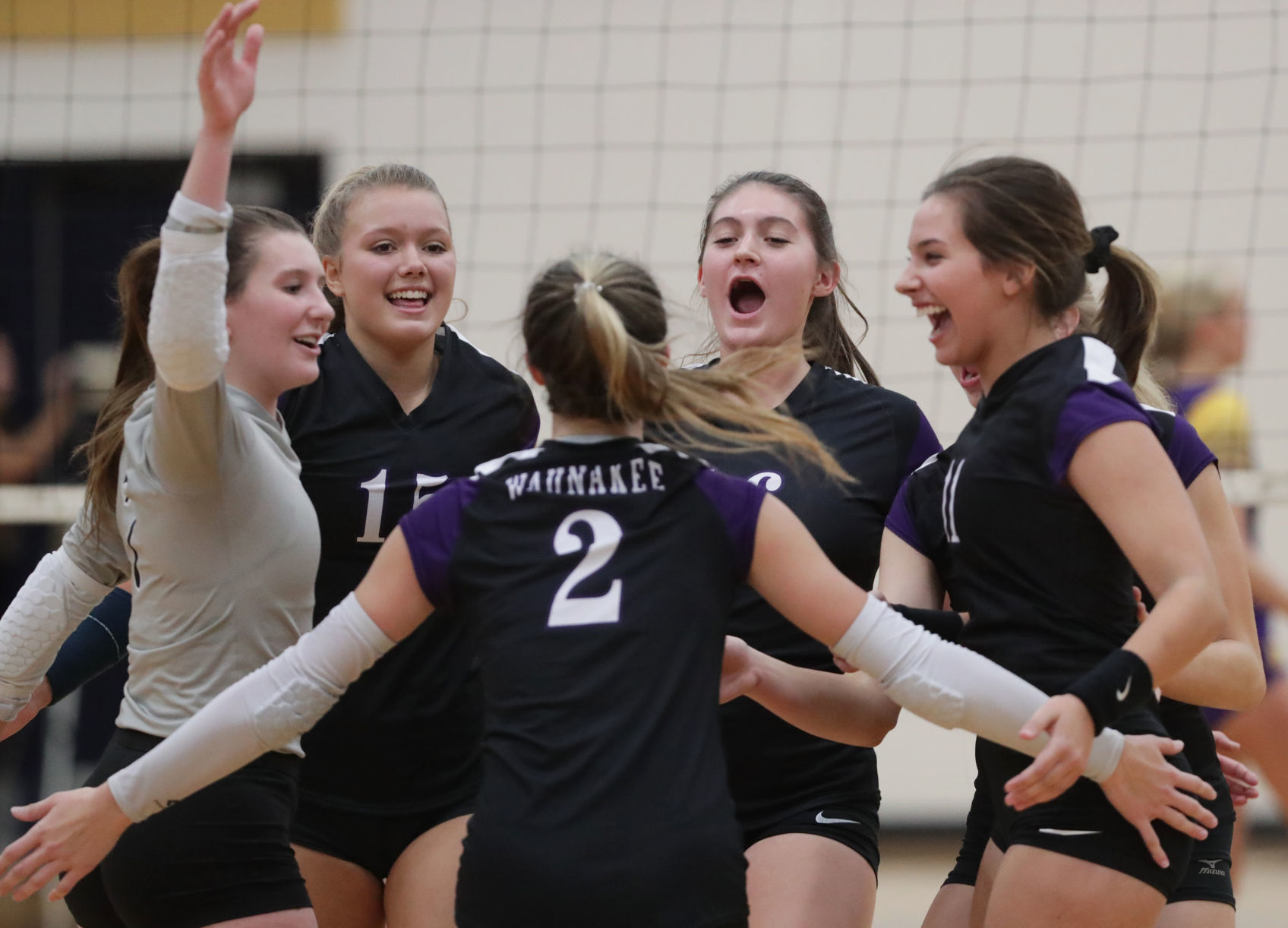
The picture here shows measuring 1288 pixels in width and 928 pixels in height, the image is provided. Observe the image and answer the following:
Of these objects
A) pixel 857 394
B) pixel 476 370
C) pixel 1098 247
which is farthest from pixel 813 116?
pixel 1098 247

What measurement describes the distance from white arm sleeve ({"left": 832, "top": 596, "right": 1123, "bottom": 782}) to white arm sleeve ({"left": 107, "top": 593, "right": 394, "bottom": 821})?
0.65 m

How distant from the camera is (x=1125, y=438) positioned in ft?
6.59

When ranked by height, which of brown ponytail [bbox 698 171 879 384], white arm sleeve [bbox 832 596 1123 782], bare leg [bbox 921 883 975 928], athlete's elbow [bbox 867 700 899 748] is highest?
brown ponytail [bbox 698 171 879 384]

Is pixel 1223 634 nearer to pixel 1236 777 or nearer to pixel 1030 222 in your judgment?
pixel 1236 777

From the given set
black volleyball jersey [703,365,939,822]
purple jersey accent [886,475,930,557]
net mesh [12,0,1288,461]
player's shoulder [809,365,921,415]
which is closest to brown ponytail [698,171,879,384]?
player's shoulder [809,365,921,415]

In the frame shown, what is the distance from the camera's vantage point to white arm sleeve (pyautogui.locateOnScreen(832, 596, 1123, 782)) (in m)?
1.96

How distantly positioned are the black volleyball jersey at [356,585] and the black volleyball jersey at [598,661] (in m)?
0.74

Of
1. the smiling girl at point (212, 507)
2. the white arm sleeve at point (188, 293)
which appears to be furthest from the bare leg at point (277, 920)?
the white arm sleeve at point (188, 293)

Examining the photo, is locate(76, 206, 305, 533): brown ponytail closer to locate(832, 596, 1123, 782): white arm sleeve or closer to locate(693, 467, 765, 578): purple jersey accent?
locate(693, 467, 765, 578): purple jersey accent

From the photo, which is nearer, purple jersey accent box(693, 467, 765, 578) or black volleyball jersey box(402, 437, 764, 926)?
black volleyball jersey box(402, 437, 764, 926)

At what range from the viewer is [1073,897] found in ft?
6.80

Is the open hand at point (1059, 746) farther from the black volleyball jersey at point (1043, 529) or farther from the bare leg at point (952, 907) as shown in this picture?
the bare leg at point (952, 907)

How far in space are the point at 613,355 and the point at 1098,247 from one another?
2.98ft

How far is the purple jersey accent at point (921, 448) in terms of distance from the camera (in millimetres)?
2848
